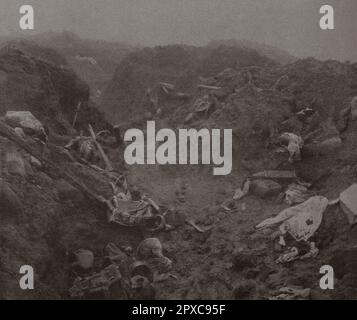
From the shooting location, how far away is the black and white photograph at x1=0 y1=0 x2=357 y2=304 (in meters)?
7.11

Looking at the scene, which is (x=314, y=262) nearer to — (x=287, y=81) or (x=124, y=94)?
(x=287, y=81)

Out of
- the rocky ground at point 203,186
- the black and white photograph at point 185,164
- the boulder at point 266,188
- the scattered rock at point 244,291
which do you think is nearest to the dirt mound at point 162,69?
the black and white photograph at point 185,164

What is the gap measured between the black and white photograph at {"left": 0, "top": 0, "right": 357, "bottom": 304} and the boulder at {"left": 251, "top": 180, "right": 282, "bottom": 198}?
23 mm

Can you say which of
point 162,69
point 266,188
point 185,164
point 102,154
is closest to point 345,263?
point 266,188

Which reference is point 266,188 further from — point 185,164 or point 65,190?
point 65,190

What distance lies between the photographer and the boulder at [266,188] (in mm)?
7891

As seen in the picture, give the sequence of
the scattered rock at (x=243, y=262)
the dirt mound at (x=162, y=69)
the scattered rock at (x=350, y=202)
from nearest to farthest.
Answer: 1. the scattered rock at (x=350, y=202)
2. the scattered rock at (x=243, y=262)
3. the dirt mound at (x=162, y=69)

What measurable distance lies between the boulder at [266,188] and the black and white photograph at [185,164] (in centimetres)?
2

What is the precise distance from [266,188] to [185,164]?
1.27 metres

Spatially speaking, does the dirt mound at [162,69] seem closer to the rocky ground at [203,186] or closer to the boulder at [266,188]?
the rocky ground at [203,186]

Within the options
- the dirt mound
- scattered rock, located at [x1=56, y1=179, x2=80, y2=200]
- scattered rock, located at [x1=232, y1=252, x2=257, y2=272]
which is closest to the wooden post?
scattered rock, located at [x1=56, y1=179, x2=80, y2=200]

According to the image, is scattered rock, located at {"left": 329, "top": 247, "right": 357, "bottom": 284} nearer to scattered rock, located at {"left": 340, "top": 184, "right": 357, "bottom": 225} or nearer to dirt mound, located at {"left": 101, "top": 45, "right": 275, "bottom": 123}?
scattered rock, located at {"left": 340, "top": 184, "right": 357, "bottom": 225}

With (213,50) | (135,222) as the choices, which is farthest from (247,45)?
(135,222)

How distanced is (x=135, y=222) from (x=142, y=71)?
4.44 m
